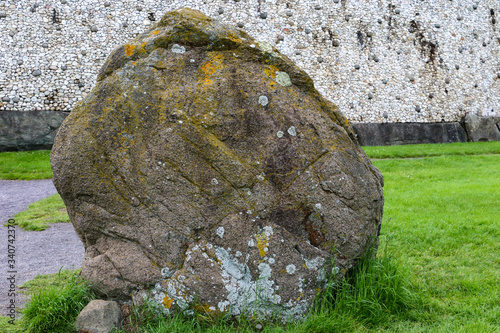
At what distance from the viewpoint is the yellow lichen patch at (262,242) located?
327 centimetres

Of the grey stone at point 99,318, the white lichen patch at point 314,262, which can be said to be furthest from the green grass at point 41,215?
the white lichen patch at point 314,262

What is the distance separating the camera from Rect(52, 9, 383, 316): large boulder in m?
3.27

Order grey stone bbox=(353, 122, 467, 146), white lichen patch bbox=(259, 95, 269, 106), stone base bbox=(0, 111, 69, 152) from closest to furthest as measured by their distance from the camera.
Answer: white lichen patch bbox=(259, 95, 269, 106), stone base bbox=(0, 111, 69, 152), grey stone bbox=(353, 122, 467, 146)

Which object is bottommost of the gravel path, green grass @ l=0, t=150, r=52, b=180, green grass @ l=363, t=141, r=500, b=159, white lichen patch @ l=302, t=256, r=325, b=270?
green grass @ l=0, t=150, r=52, b=180

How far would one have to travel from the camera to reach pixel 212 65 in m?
3.67

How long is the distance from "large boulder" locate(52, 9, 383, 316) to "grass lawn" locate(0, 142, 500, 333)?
7.2 inches

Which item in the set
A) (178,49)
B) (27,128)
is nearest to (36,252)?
(178,49)

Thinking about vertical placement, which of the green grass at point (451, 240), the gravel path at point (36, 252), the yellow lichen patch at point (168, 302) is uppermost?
the yellow lichen patch at point (168, 302)

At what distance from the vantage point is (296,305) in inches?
129

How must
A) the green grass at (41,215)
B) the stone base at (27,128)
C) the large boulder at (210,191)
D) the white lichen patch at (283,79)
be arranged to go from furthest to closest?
the stone base at (27,128) → the green grass at (41,215) → the white lichen patch at (283,79) → the large boulder at (210,191)

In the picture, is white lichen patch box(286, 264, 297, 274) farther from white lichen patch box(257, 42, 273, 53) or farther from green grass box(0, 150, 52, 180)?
green grass box(0, 150, 52, 180)

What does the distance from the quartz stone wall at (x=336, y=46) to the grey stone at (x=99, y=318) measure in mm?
13279

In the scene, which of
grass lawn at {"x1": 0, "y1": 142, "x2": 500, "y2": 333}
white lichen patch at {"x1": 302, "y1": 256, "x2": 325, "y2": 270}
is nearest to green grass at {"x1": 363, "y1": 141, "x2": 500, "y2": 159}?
grass lawn at {"x1": 0, "y1": 142, "x2": 500, "y2": 333}

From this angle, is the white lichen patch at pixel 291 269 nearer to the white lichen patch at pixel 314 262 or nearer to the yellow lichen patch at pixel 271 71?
the white lichen patch at pixel 314 262
